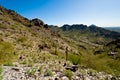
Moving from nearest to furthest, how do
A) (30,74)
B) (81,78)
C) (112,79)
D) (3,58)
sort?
(30,74) → (81,78) → (112,79) → (3,58)

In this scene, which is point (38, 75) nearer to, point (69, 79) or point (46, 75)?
point (46, 75)

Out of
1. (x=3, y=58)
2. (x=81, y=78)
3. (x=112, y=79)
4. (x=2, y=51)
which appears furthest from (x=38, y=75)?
(x=2, y=51)

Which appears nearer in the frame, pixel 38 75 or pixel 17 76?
pixel 17 76

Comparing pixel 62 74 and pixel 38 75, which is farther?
pixel 62 74

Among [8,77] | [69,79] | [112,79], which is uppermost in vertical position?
[8,77]

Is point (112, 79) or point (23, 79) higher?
point (23, 79)

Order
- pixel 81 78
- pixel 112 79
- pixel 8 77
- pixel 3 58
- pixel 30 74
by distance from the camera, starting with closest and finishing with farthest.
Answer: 1. pixel 8 77
2. pixel 30 74
3. pixel 81 78
4. pixel 112 79
5. pixel 3 58

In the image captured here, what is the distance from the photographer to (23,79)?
14.1m

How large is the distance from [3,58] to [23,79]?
14072mm

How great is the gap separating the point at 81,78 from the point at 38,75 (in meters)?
4.70

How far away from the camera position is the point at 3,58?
27.0 m

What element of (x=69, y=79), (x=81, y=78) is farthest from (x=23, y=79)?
(x=81, y=78)

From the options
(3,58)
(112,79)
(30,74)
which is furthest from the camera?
(3,58)

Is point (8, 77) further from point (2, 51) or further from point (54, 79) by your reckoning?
point (2, 51)
